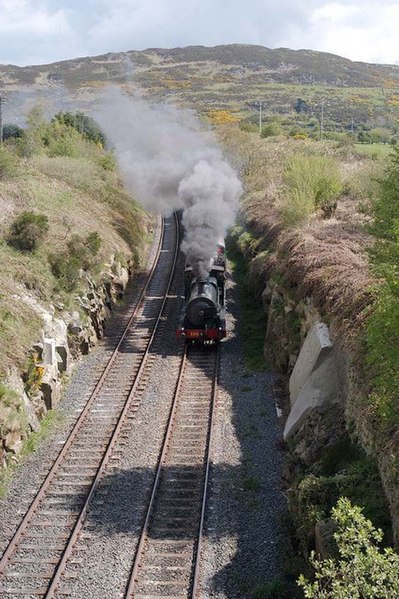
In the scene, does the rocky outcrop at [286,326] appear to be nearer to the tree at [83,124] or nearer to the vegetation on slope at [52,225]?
the vegetation on slope at [52,225]

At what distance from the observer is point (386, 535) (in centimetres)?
1093

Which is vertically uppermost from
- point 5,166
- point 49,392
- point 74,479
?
point 5,166

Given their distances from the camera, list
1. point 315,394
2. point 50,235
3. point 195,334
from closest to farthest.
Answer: point 315,394, point 195,334, point 50,235

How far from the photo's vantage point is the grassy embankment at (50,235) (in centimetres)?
1959

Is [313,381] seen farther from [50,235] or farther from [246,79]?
[246,79]

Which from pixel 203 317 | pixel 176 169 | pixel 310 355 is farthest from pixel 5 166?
pixel 310 355

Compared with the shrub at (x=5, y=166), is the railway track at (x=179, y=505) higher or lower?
lower

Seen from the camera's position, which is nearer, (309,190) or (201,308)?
(201,308)

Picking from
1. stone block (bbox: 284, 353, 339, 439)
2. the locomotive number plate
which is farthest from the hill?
stone block (bbox: 284, 353, 339, 439)

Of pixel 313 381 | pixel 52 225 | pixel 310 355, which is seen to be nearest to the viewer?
pixel 313 381

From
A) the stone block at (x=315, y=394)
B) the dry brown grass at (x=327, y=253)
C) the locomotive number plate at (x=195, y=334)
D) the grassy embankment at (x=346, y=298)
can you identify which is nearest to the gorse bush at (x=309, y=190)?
the grassy embankment at (x=346, y=298)

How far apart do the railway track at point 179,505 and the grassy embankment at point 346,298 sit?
2.56 metres

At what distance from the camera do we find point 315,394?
17.4 m

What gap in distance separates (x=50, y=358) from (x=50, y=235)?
9670 millimetres
